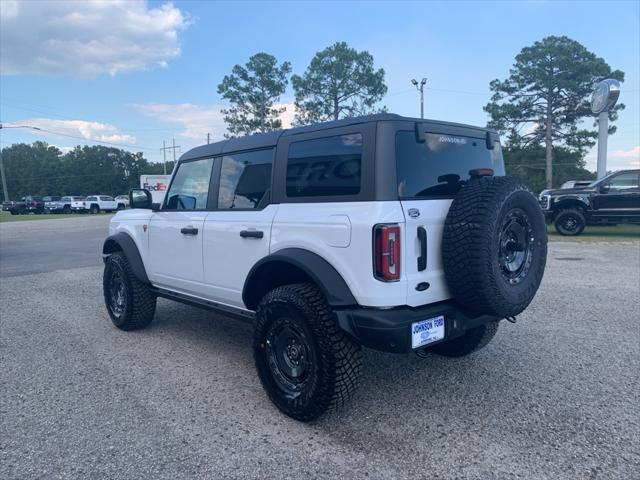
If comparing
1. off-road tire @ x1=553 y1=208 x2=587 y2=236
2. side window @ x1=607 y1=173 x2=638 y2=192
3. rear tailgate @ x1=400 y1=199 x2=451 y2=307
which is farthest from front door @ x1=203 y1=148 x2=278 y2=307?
side window @ x1=607 y1=173 x2=638 y2=192

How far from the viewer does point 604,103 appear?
59.1ft

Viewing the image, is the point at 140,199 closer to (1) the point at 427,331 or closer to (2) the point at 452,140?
(2) the point at 452,140

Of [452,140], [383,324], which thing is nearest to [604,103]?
[452,140]

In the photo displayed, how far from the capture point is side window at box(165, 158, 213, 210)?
4.36m

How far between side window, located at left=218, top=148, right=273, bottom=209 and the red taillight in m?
1.19

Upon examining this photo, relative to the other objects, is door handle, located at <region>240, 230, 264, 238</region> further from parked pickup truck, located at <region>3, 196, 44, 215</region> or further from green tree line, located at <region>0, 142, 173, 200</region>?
green tree line, located at <region>0, 142, 173, 200</region>

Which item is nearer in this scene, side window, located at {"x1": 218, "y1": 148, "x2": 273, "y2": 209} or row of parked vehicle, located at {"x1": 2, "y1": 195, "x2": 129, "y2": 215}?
side window, located at {"x1": 218, "y1": 148, "x2": 273, "y2": 209}

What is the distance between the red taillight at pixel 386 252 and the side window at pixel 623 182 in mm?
13979

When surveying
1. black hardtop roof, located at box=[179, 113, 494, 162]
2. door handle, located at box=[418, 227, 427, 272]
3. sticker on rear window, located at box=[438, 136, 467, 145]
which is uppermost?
black hardtop roof, located at box=[179, 113, 494, 162]

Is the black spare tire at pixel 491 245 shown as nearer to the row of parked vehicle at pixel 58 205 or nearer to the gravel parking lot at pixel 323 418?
the gravel parking lot at pixel 323 418

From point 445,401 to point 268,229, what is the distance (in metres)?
1.89

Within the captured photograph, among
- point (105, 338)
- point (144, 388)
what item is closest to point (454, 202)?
point (144, 388)

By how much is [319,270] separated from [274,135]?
4.37 feet

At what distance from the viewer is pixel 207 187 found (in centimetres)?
431
